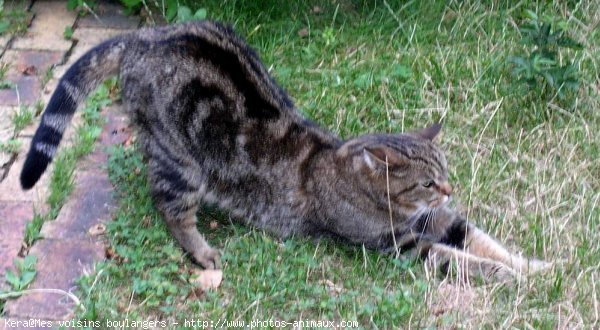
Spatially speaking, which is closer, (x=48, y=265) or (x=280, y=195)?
(x=48, y=265)

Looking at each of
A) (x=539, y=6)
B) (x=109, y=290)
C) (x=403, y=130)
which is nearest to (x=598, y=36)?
(x=539, y=6)

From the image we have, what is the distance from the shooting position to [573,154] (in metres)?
4.48

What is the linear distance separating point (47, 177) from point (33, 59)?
112 centimetres

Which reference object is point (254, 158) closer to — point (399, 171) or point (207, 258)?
point (207, 258)

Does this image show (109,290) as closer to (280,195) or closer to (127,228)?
(127,228)

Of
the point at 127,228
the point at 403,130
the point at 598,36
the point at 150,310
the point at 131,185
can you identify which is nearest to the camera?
the point at 150,310

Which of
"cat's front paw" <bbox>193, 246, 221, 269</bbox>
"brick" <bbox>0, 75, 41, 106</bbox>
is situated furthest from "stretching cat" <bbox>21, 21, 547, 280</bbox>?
"brick" <bbox>0, 75, 41, 106</bbox>

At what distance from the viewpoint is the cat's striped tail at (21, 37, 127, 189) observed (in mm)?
3711

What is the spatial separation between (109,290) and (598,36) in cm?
337

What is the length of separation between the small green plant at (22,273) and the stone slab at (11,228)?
0.05m

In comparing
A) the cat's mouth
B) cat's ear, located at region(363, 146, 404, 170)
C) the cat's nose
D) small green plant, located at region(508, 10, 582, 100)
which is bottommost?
the cat's mouth

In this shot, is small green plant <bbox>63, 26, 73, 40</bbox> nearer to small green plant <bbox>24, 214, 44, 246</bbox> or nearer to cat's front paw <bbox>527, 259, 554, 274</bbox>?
small green plant <bbox>24, 214, 44, 246</bbox>

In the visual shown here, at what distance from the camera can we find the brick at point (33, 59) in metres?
5.08

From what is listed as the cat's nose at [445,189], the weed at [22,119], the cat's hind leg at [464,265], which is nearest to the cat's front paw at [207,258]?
the cat's hind leg at [464,265]
